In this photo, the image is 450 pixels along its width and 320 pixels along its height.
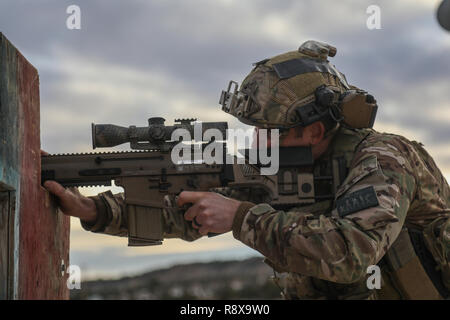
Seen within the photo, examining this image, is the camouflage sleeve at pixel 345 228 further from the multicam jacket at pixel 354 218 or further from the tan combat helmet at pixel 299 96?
the tan combat helmet at pixel 299 96

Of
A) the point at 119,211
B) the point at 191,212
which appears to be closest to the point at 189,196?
→ the point at 191,212

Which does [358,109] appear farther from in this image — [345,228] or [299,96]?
[345,228]

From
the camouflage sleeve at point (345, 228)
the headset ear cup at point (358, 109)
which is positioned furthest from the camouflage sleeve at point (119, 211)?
the headset ear cup at point (358, 109)

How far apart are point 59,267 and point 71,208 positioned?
0.50 meters

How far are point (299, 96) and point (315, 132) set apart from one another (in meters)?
0.35

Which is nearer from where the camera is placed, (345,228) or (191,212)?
(345,228)

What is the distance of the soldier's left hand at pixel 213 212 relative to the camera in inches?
204

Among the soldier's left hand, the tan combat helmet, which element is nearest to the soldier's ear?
the tan combat helmet

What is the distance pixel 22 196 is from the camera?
15.2 ft

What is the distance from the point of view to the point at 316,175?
587cm

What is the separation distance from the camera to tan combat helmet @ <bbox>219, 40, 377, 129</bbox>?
568cm

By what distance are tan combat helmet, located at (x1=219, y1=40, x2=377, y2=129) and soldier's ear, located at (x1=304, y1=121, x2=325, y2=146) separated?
0.37 feet

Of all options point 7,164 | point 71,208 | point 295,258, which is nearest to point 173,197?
point 71,208
